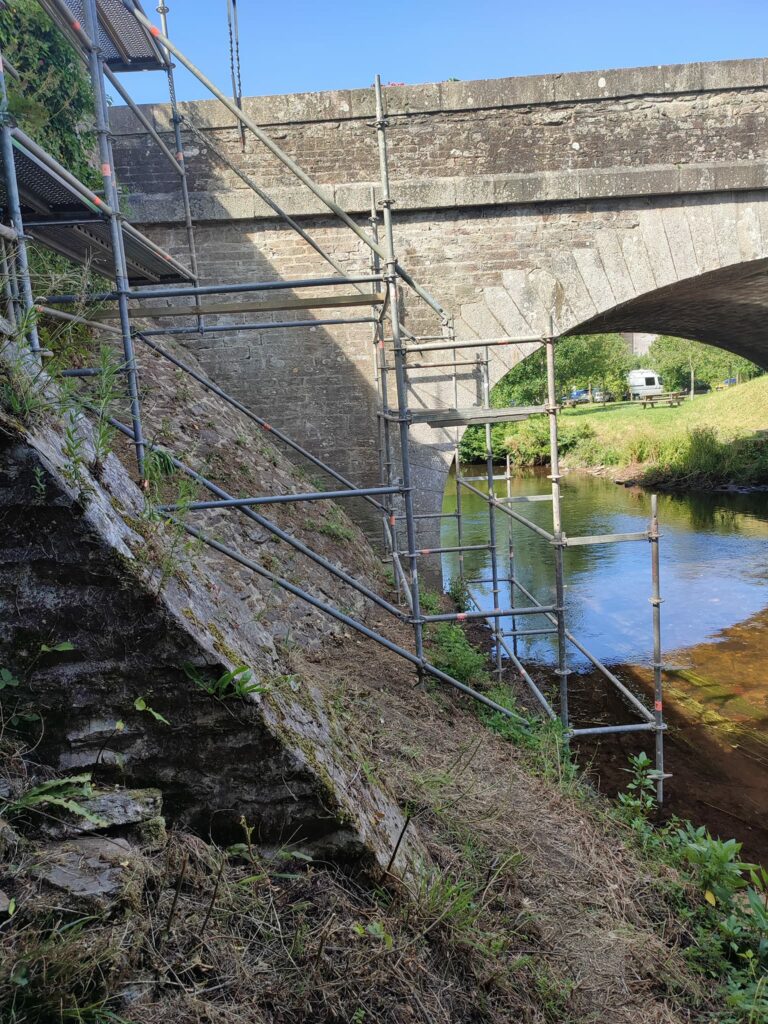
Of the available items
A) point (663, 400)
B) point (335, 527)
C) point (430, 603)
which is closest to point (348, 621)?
point (335, 527)

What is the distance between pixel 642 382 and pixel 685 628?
30151mm

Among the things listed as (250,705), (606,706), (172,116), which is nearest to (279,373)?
(172,116)

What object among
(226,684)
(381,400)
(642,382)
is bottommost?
(226,684)

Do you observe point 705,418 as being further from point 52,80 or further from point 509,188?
point 52,80

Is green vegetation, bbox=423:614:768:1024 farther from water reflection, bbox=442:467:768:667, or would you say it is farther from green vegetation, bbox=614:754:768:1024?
water reflection, bbox=442:467:768:667

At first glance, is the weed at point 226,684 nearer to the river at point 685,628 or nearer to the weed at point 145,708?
the weed at point 145,708

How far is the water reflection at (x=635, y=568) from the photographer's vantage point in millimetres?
7996

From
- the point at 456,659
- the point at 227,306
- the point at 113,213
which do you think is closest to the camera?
the point at 113,213

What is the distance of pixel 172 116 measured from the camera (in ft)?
23.2

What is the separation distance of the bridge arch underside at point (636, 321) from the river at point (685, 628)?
1.19m

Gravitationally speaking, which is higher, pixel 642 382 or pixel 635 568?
pixel 642 382

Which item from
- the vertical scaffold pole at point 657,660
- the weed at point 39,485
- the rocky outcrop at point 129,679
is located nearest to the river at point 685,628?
the vertical scaffold pole at point 657,660

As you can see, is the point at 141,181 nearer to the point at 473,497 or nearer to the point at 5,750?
the point at 5,750

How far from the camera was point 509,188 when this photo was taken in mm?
7105
